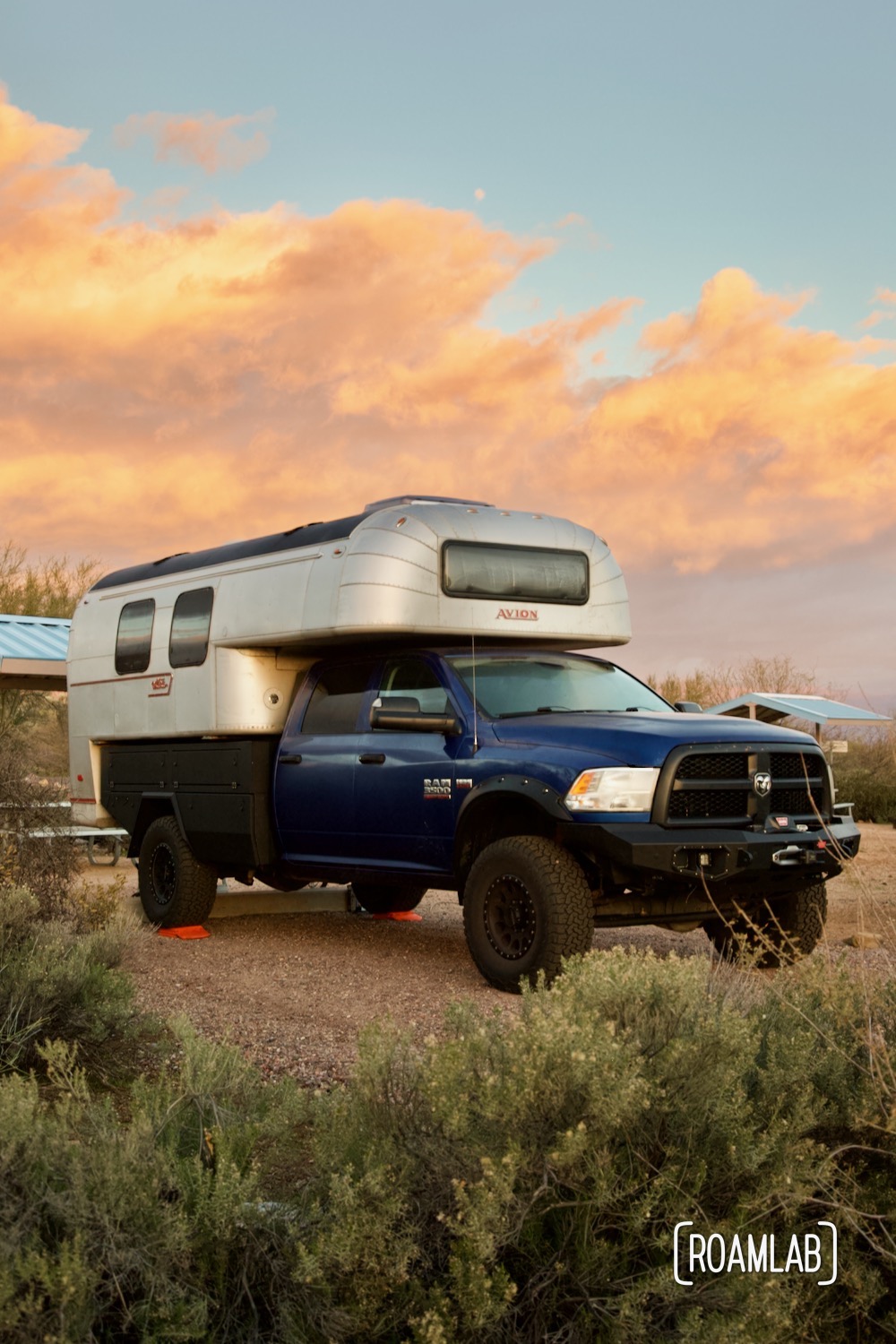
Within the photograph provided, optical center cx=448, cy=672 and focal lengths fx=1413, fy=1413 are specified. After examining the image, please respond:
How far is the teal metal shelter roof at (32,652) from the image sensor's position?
18.4 m

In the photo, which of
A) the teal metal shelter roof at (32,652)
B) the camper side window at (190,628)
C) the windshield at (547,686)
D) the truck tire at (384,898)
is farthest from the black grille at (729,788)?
the teal metal shelter roof at (32,652)

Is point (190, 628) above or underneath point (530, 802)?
above

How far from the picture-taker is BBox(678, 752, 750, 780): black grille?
8.27 m

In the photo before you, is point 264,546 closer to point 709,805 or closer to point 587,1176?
Result: point 709,805

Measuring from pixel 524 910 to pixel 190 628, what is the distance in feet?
14.2

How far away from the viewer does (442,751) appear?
30.2 ft

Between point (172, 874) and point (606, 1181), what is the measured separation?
27.8ft

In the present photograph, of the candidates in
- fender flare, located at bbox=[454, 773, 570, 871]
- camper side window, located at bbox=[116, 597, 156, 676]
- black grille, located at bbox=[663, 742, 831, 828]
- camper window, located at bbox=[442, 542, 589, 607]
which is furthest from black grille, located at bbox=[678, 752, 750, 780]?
camper side window, located at bbox=[116, 597, 156, 676]

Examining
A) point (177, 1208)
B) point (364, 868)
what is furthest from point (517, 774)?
point (177, 1208)

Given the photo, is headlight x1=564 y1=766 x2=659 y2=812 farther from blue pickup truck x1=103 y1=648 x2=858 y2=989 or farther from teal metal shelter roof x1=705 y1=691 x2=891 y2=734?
teal metal shelter roof x1=705 y1=691 x2=891 y2=734

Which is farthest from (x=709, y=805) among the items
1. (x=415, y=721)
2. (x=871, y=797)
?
(x=871, y=797)

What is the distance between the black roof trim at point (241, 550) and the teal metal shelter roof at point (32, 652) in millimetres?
4881

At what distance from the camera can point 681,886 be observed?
847 cm

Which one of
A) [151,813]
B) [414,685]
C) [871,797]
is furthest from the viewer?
[871,797]
